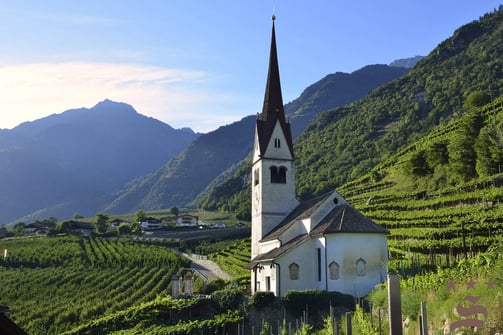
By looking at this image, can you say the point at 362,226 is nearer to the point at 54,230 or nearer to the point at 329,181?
the point at 329,181

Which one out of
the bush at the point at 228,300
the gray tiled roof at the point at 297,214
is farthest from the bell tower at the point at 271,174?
the bush at the point at 228,300

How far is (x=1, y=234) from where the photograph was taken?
104 meters

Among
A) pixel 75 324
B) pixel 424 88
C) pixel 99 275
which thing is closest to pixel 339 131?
pixel 424 88

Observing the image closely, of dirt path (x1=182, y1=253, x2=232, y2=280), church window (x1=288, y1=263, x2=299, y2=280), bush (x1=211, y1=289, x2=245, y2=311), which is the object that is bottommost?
dirt path (x1=182, y1=253, x2=232, y2=280)

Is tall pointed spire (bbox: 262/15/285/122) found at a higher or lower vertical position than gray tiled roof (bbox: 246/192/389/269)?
higher

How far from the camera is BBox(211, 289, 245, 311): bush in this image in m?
27.9

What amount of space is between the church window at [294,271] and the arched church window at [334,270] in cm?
265

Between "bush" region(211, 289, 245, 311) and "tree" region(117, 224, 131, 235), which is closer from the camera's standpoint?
"bush" region(211, 289, 245, 311)

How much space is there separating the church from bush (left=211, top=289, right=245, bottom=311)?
3.33 metres

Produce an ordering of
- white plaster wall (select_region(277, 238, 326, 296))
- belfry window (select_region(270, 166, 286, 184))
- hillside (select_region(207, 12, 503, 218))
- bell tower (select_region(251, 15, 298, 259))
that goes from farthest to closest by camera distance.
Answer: hillside (select_region(207, 12, 503, 218)) < belfry window (select_region(270, 166, 286, 184)) < bell tower (select_region(251, 15, 298, 259)) < white plaster wall (select_region(277, 238, 326, 296))

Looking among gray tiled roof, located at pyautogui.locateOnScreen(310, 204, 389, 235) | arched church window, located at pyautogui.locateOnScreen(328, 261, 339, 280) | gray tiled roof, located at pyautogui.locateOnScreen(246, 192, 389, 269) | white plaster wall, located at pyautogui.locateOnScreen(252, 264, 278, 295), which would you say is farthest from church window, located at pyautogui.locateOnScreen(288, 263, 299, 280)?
arched church window, located at pyautogui.locateOnScreen(328, 261, 339, 280)

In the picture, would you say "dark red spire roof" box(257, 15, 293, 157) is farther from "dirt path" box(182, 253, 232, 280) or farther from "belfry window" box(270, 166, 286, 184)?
"dirt path" box(182, 253, 232, 280)

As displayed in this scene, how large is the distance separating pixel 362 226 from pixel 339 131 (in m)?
109

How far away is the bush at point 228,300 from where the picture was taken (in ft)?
91.5
